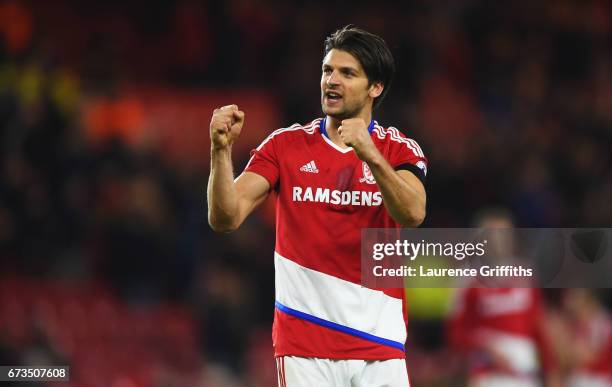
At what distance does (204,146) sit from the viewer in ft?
39.9

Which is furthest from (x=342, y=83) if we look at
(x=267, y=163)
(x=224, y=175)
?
(x=224, y=175)

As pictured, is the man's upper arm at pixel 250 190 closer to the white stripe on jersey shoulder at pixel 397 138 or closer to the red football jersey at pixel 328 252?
the red football jersey at pixel 328 252

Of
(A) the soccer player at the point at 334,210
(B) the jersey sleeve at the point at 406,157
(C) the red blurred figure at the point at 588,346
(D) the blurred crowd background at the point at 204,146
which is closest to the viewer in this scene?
(A) the soccer player at the point at 334,210

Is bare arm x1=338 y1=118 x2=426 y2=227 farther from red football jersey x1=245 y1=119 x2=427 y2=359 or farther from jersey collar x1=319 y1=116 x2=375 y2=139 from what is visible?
jersey collar x1=319 y1=116 x2=375 y2=139

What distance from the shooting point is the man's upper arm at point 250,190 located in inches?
186

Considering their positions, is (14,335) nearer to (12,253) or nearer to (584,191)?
(12,253)

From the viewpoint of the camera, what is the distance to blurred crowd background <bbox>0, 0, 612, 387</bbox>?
32.6ft

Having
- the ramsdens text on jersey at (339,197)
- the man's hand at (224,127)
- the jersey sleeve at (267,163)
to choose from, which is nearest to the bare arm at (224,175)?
the man's hand at (224,127)

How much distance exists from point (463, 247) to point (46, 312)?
4.26 meters

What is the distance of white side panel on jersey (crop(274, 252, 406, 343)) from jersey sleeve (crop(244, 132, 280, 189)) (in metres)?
0.36

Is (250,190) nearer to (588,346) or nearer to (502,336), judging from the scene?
(502,336)

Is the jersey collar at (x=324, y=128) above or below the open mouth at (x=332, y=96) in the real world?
below

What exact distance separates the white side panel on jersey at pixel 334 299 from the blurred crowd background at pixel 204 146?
4.28 metres

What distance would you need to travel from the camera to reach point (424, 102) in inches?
539
